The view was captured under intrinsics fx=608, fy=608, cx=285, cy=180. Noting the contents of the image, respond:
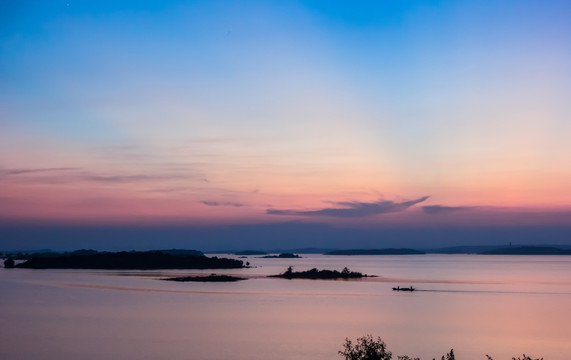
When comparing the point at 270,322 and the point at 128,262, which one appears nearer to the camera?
the point at 270,322

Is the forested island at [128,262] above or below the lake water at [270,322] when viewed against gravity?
above

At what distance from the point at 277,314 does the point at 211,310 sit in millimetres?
7083

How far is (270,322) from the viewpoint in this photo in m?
48.2

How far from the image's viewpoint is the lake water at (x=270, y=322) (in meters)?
37.0

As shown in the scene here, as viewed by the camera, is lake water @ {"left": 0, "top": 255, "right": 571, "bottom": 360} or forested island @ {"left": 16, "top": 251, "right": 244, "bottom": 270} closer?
lake water @ {"left": 0, "top": 255, "right": 571, "bottom": 360}

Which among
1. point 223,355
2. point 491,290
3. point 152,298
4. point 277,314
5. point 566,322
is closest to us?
point 223,355

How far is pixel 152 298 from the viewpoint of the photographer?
66.8 m

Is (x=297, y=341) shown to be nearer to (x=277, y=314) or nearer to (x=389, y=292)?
(x=277, y=314)

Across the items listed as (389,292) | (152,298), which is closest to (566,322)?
(389,292)

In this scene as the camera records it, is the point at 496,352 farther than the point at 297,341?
No

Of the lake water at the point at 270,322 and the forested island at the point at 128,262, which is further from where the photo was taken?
the forested island at the point at 128,262

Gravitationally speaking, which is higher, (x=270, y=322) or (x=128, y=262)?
(x=128, y=262)

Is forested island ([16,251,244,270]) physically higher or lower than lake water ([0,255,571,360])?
higher

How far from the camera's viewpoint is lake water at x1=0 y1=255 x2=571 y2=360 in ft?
121
